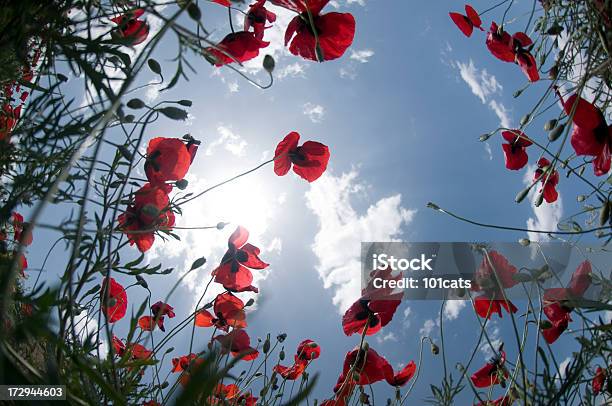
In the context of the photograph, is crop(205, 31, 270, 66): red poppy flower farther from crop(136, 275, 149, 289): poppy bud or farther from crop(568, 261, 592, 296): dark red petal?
crop(568, 261, 592, 296): dark red petal

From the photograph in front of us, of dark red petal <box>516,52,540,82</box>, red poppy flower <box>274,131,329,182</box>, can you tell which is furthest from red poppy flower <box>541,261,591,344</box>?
red poppy flower <box>274,131,329,182</box>

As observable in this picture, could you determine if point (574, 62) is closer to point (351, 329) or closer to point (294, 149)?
point (294, 149)

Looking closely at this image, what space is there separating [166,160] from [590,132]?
2.72ft

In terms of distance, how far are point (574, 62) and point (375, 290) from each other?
2.37 feet

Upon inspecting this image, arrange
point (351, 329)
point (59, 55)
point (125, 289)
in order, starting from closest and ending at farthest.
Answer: point (59, 55) < point (125, 289) < point (351, 329)

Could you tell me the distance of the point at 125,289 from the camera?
1.25m

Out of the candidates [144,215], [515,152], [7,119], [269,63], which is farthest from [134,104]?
[515,152]

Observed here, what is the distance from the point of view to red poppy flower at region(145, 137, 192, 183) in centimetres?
102

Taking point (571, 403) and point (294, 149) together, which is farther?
point (294, 149)

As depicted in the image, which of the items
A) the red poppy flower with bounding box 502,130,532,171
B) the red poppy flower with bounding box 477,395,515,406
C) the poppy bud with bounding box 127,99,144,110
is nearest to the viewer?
the poppy bud with bounding box 127,99,144,110

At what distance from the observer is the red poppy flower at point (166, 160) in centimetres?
102

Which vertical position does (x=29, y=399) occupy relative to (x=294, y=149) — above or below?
below

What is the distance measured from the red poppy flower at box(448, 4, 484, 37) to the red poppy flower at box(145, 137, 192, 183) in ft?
2.72

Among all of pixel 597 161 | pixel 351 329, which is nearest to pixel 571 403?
pixel 597 161
